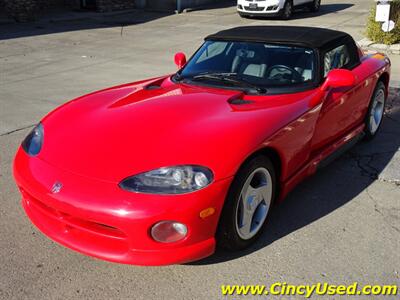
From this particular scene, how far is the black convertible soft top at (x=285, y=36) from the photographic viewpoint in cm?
402

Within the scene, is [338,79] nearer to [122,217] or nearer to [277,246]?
[277,246]

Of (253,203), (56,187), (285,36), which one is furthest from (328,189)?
(56,187)

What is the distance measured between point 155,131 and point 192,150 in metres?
0.38

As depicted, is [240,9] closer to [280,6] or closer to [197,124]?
[280,6]

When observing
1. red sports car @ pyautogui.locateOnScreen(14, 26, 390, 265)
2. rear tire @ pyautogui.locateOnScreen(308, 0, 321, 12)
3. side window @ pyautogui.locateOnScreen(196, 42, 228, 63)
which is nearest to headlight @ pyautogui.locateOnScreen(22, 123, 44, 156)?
red sports car @ pyautogui.locateOnScreen(14, 26, 390, 265)

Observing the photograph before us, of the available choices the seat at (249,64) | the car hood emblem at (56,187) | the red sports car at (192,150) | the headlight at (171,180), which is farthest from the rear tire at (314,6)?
the car hood emblem at (56,187)

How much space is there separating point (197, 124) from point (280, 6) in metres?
15.0

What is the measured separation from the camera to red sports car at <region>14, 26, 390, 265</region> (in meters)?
2.59

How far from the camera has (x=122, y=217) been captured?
2.50 metres

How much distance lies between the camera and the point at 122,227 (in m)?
2.53

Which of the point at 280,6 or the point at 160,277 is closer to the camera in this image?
the point at 160,277

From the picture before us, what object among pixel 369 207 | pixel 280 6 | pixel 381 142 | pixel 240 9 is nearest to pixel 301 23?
pixel 280 6

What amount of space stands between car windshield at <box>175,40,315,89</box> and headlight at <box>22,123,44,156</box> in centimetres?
138

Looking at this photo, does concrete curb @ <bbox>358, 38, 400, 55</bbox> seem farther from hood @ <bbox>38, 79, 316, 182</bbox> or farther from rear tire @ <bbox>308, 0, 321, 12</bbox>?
hood @ <bbox>38, 79, 316, 182</bbox>
